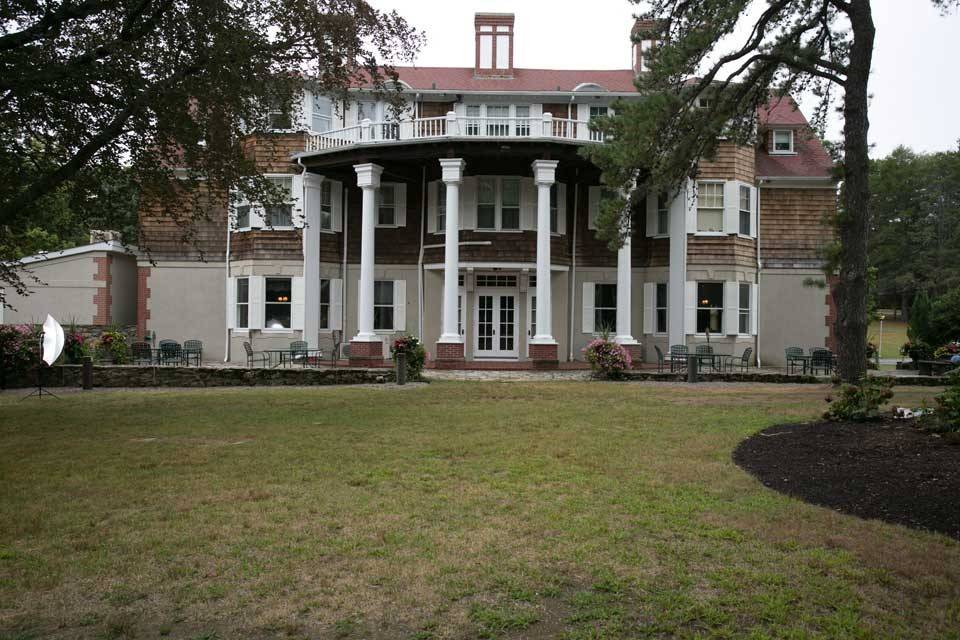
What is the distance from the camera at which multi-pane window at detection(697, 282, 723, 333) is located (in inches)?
909

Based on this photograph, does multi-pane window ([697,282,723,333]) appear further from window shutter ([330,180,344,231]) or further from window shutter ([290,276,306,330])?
window shutter ([290,276,306,330])

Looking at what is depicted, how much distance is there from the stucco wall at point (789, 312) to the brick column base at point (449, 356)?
36.0 feet

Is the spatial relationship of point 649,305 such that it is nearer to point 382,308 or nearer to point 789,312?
point 789,312

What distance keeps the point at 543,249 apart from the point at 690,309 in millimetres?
5524

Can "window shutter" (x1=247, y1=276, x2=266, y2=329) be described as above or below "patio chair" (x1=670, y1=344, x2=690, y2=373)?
above

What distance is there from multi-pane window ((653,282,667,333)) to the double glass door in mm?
4744

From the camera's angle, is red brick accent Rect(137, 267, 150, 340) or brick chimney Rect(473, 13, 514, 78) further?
brick chimney Rect(473, 13, 514, 78)

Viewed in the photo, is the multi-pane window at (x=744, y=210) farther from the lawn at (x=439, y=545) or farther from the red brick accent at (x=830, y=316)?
the lawn at (x=439, y=545)

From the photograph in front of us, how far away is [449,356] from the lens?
2042cm

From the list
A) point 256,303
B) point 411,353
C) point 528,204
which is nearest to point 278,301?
point 256,303

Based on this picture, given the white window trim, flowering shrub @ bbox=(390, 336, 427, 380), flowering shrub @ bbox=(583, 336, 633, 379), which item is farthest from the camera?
the white window trim

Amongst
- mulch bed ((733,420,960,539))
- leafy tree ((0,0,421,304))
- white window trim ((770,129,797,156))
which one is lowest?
mulch bed ((733,420,960,539))

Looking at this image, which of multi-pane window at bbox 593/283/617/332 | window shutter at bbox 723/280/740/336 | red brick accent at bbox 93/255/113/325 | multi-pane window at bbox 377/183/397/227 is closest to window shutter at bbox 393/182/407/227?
multi-pane window at bbox 377/183/397/227

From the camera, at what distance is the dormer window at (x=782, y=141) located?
25.9 meters
